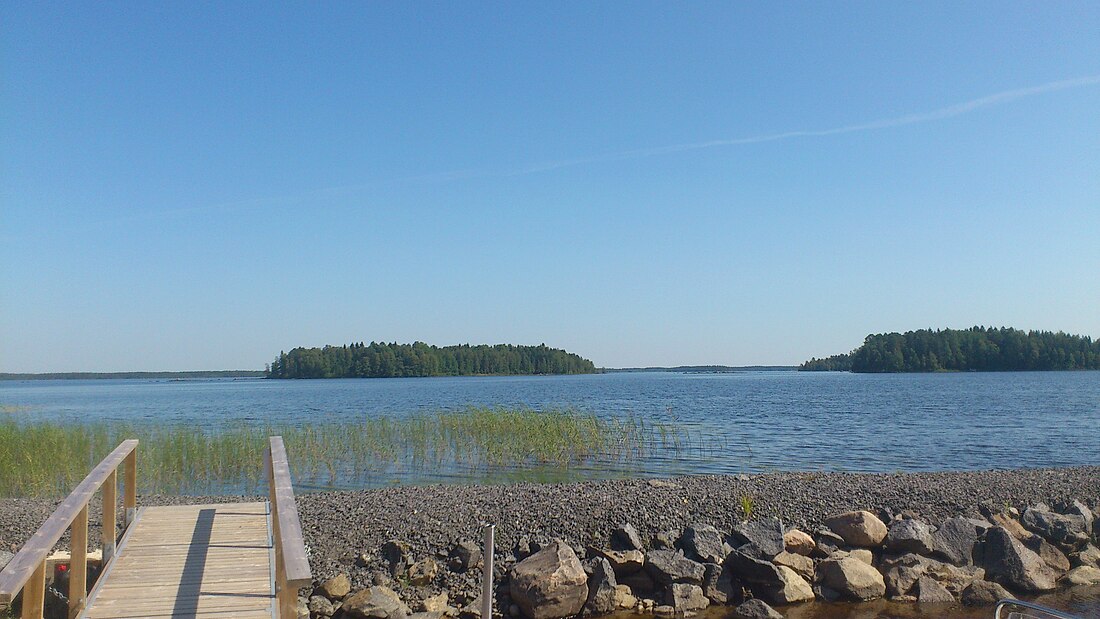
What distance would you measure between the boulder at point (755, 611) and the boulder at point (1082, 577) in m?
4.07

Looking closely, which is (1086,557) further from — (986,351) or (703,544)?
(986,351)

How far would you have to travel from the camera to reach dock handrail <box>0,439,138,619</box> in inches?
175

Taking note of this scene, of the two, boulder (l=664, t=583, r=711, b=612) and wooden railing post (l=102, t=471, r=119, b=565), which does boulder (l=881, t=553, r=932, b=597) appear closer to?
boulder (l=664, t=583, r=711, b=612)

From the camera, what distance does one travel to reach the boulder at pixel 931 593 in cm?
948

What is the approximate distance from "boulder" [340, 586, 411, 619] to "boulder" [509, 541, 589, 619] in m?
1.23

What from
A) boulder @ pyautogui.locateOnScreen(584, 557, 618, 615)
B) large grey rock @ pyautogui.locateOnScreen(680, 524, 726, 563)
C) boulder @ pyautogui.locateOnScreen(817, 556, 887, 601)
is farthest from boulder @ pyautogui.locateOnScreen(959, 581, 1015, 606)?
boulder @ pyautogui.locateOnScreen(584, 557, 618, 615)

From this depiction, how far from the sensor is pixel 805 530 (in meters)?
10.8

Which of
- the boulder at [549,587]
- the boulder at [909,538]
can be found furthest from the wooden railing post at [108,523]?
the boulder at [909,538]

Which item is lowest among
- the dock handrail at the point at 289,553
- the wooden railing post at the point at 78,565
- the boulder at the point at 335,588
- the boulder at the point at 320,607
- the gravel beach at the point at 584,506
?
the boulder at the point at 320,607

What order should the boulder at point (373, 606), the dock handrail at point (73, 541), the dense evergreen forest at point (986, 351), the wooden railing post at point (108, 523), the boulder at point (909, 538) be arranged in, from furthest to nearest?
the dense evergreen forest at point (986, 351) < the boulder at point (909, 538) < the boulder at point (373, 606) < the wooden railing post at point (108, 523) < the dock handrail at point (73, 541)

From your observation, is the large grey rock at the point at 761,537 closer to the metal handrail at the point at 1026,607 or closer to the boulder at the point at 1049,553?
the boulder at the point at 1049,553

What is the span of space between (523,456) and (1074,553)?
1148 centimetres

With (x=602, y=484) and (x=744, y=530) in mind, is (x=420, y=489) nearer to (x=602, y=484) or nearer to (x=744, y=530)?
(x=602, y=484)

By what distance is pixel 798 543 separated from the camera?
33.8ft
